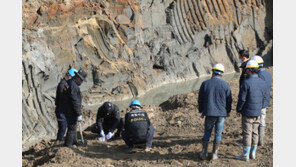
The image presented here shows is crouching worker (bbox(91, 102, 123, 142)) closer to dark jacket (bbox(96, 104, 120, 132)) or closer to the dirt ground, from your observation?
dark jacket (bbox(96, 104, 120, 132))

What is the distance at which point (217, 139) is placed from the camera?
5.86 meters

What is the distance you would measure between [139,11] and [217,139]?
1374cm

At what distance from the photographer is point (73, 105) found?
668 centimetres

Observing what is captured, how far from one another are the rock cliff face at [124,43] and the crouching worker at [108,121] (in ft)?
8.54

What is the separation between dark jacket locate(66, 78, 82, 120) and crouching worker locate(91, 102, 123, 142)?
1.11 meters

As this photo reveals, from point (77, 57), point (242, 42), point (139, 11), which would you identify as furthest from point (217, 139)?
point (242, 42)

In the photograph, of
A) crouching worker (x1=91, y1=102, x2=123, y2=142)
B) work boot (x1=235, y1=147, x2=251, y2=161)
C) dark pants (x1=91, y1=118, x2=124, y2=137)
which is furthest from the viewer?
dark pants (x1=91, y1=118, x2=124, y2=137)

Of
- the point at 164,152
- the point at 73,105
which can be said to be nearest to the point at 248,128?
the point at 164,152

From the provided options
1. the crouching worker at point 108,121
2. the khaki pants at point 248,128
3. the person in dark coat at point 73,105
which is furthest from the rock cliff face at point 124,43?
the khaki pants at point 248,128

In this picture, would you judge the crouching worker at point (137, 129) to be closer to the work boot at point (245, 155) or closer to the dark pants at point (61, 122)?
the dark pants at point (61, 122)

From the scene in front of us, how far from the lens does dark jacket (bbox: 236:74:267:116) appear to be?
575 cm

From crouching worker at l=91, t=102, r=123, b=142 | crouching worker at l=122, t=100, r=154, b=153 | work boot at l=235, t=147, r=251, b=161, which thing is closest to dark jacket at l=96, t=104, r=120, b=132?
crouching worker at l=91, t=102, r=123, b=142

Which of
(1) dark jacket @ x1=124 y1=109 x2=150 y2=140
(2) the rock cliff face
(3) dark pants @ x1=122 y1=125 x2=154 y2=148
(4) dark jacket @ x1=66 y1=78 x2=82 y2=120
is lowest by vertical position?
(3) dark pants @ x1=122 y1=125 x2=154 y2=148

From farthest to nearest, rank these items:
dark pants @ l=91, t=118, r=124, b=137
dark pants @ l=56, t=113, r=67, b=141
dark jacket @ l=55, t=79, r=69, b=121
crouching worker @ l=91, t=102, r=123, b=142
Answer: dark pants @ l=91, t=118, r=124, b=137 → crouching worker @ l=91, t=102, r=123, b=142 → dark pants @ l=56, t=113, r=67, b=141 → dark jacket @ l=55, t=79, r=69, b=121
